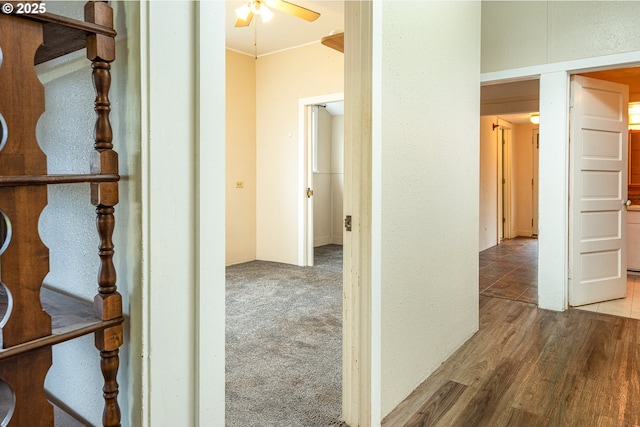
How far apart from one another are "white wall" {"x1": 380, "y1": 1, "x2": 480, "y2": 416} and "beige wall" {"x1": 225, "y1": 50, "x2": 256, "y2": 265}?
331 centimetres

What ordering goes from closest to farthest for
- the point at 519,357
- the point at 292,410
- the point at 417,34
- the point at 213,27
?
the point at 213,27 → the point at 292,410 → the point at 417,34 → the point at 519,357

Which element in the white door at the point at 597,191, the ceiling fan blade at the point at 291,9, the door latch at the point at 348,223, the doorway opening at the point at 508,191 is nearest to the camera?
the door latch at the point at 348,223

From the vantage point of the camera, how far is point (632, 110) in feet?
17.1

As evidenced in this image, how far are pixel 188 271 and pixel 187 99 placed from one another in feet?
1.36

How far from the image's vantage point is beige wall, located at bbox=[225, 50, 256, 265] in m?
5.34

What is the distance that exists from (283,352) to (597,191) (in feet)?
10.3

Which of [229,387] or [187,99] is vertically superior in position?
[187,99]

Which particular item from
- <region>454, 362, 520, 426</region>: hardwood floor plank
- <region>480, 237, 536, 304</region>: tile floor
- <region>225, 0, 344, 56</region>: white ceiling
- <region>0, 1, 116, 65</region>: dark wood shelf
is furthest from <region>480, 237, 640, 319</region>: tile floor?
<region>0, 1, 116, 65</region>: dark wood shelf

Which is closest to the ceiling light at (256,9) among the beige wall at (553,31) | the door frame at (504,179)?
the beige wall at (553,31)

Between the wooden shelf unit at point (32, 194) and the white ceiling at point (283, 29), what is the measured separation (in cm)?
348

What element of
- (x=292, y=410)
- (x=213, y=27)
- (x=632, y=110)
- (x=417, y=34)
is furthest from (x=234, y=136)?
(x=632, y=110)

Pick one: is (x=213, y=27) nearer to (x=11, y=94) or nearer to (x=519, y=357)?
(x=11, y=94)

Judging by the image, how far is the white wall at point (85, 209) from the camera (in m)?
0.93

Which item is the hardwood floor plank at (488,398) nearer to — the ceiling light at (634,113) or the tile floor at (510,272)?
the tile floor at (510,272)
